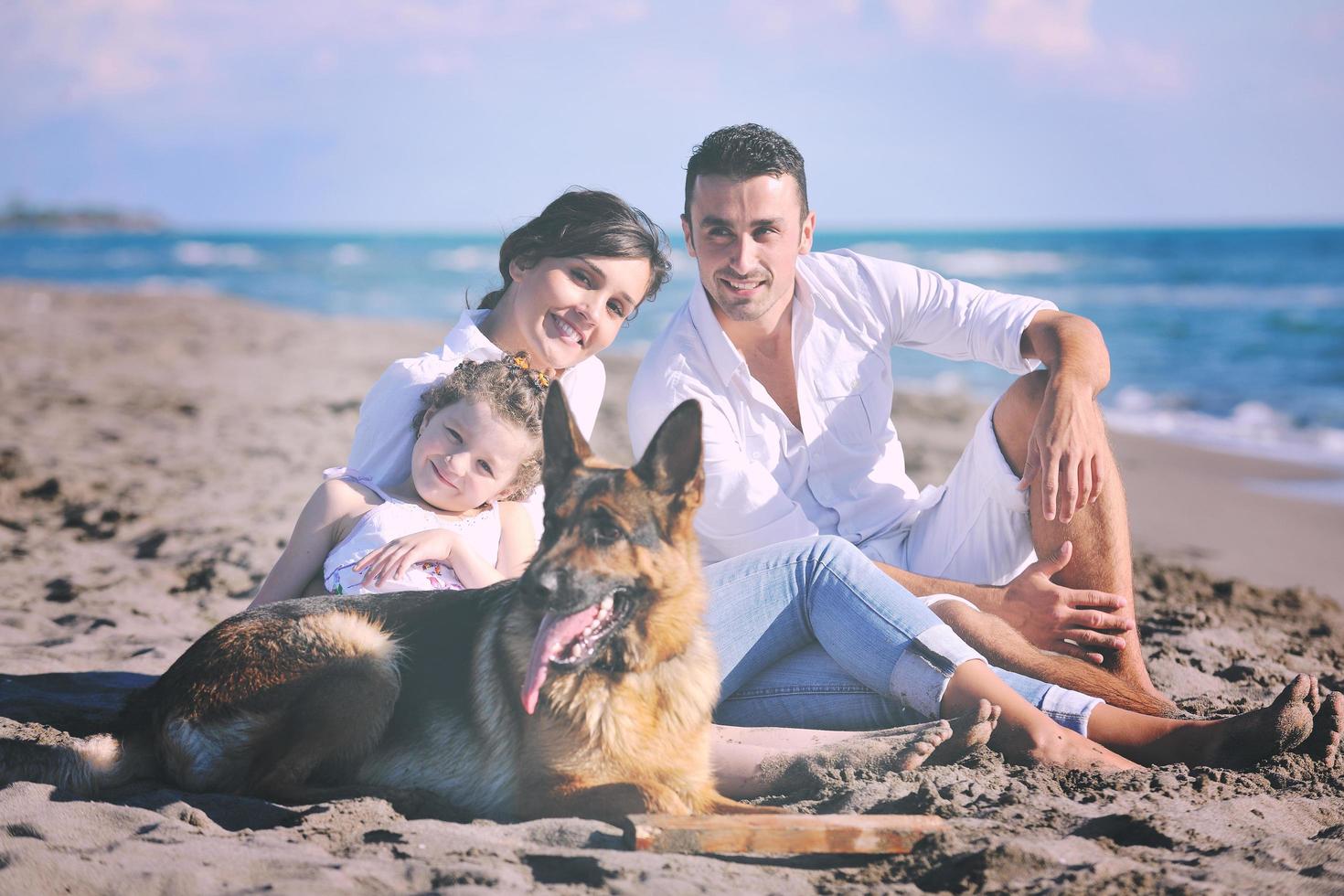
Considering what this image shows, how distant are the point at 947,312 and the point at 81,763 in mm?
3779

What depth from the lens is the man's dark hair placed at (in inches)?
173

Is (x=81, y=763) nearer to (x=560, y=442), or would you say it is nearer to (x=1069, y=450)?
(x=560, y=442)

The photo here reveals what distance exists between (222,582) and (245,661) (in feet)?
9.34

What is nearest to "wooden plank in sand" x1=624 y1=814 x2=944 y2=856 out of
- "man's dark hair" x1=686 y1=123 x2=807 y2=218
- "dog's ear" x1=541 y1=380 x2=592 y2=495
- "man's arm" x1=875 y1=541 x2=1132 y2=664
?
"dog's ear" x1=541 y1=380 x2=592 y2=495

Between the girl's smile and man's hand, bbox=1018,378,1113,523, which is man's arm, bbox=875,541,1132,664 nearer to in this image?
man's hand, bbox=1018,378,1113,523

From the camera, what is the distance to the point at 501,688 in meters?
3.15

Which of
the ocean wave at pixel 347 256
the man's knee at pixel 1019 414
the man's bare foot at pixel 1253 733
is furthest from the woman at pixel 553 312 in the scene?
the ocean wave at pixel 347 256

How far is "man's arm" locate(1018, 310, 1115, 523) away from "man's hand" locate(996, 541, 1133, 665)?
0.71ft

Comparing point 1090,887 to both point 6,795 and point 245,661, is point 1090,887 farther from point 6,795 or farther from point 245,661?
point 6,795

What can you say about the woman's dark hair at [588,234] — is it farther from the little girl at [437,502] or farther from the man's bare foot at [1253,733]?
the man's bare foot at [1253,733]

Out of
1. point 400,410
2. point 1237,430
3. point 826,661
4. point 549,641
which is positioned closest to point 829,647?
point 826,661

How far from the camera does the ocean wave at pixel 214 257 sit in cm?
5165

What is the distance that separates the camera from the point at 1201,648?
16.3 ft

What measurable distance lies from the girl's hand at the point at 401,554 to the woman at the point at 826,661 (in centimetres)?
48
